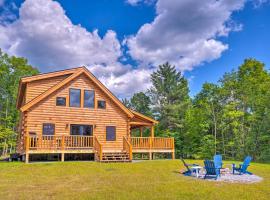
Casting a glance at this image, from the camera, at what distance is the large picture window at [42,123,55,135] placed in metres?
18.0

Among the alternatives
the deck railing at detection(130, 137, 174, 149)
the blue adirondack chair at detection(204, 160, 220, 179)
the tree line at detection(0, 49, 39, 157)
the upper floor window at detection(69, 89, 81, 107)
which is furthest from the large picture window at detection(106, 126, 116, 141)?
the tree line at detection(0, 49, 39, 157)

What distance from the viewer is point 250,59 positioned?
36031 millimetres

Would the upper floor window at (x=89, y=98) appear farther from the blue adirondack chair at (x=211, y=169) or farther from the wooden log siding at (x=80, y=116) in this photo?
the blue adirondack chair at (x=211, y=169)

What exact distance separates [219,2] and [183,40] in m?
6.83

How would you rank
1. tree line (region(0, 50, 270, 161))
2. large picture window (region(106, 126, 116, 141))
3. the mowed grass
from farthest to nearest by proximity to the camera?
tree line (region(0, 50, 270, 161)), large picture window (region(106, 126, 116, 141)), the mowed grass

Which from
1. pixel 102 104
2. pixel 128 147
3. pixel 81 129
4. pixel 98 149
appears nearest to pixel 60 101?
pixel 81 129

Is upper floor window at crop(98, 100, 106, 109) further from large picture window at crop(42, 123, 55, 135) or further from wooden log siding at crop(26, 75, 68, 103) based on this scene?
large picture window at crop(42, 123, 55, 135)

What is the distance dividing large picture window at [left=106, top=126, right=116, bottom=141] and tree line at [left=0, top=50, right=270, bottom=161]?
13.7m

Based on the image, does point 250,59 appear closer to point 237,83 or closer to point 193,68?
point 237,83

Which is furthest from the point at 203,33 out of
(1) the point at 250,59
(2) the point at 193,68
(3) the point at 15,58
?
(3) the point at 15,58

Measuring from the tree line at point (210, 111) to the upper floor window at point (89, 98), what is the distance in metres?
15.1

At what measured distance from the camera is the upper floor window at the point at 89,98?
19766 millimetres

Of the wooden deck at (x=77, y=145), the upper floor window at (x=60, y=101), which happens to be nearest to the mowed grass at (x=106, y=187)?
the wooden deck at (x=77, y=145)

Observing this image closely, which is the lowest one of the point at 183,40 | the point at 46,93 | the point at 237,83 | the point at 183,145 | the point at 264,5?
the point at 183,145
